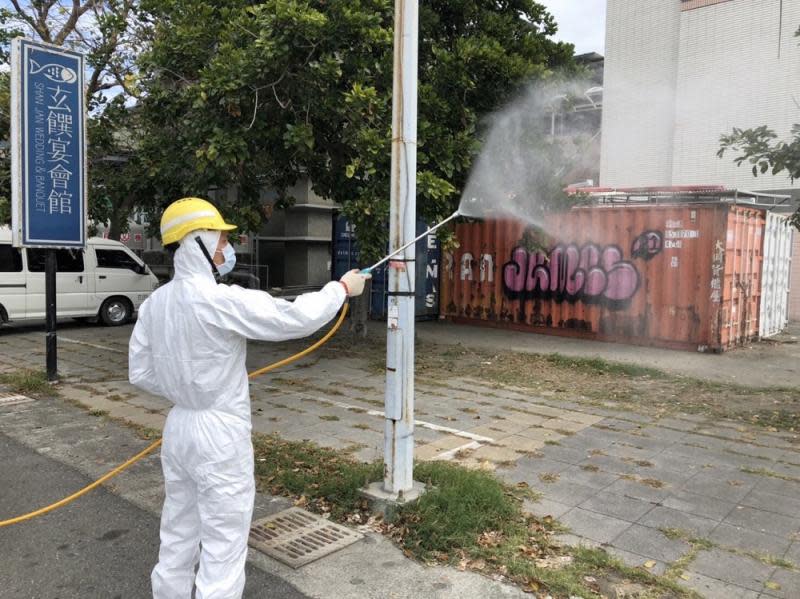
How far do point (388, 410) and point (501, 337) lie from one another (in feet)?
27.5

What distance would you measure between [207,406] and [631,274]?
999 cm

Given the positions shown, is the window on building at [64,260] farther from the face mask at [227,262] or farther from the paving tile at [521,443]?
the face mask at [227,262]

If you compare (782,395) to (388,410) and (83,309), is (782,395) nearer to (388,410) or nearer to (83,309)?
(388,410)

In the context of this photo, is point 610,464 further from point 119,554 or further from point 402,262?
point 119,554

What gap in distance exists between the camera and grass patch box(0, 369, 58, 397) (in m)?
7.91

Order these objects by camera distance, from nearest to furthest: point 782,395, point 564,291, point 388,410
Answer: point 388,410, point 782,395, point 564,291

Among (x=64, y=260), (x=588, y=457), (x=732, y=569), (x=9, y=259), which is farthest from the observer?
(x=64, y=260)

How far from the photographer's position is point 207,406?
2.80 metres

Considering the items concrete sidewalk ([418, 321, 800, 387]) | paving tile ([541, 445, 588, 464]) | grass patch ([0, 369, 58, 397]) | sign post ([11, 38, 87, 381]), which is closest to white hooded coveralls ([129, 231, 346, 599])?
paving tile ([541, 445, 588, 464])

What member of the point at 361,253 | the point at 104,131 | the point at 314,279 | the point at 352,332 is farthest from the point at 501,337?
the point at 314,279

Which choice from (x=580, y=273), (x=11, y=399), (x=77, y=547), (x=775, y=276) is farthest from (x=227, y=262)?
(x=775, y=276)

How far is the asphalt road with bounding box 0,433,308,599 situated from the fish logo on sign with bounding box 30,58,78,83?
5137 millimetres

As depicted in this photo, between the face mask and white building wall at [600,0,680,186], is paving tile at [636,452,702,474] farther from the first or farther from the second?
white building wall at [600,0,680,186]

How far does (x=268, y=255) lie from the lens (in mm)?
23344
